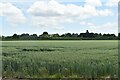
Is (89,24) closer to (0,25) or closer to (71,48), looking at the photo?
(71,48)

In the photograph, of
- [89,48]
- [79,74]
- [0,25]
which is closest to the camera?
[79,74]

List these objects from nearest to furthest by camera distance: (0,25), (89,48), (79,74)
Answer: (79,74) < (89,48) < (0,25)

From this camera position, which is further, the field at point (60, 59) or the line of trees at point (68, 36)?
the line of trees at point (68, 36)

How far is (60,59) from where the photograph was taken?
738 centimetres

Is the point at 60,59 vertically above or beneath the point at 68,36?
beneath

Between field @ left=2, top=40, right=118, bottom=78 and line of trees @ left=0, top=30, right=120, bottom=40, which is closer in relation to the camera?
field @ left=2, top=40, right=118, bottom=78

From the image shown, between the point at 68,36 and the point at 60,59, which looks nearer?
the point at 60,59

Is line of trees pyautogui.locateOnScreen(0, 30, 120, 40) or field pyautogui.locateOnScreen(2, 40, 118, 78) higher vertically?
line of trees pyautogui.locateOnScreen(0, 30, 120, 40)

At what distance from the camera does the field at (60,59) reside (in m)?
6.99

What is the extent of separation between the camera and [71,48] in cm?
760

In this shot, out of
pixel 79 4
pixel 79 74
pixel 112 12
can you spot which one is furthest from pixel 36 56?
pixel 112 12

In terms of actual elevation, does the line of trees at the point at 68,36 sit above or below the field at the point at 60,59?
above

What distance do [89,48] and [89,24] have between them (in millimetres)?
686

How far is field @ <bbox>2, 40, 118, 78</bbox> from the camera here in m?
6.99
